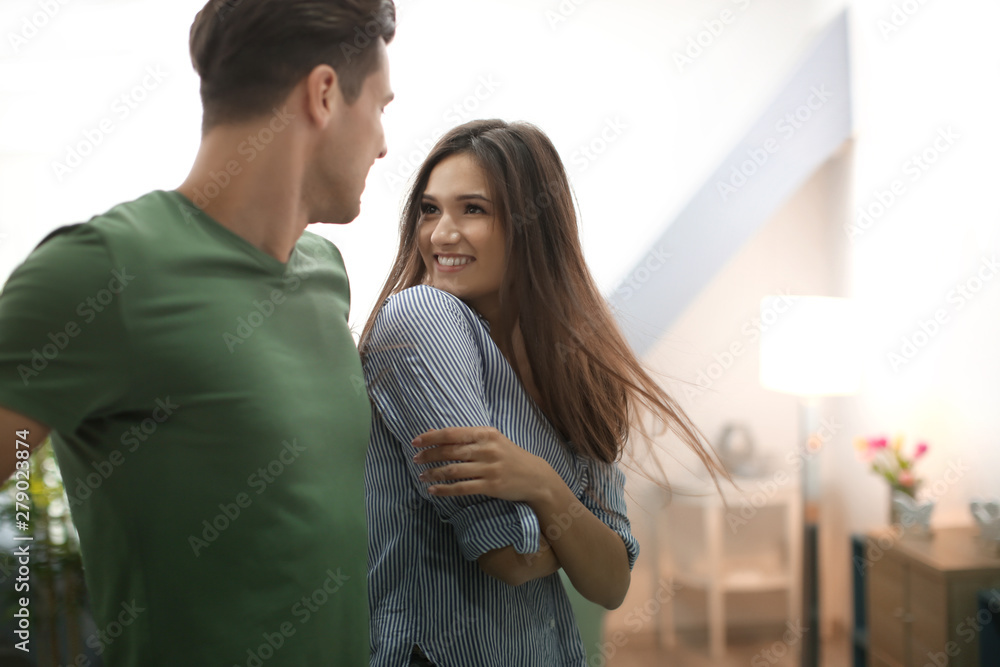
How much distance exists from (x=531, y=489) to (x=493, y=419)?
0.46 ft

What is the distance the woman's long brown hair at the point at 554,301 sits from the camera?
1122mm

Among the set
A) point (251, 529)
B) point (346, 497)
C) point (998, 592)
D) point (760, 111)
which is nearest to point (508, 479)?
point (346, 497)

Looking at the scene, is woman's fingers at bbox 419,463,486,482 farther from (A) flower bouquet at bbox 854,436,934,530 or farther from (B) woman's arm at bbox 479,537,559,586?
(A) flower bouquet at bbox 854,436,934,530

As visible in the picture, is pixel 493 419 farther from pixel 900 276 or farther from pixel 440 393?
pixel 900 276

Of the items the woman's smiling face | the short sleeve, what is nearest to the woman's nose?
the woman's smiling face

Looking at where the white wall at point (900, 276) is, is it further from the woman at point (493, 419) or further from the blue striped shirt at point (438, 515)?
the blue striped shirt at point (438, 515)

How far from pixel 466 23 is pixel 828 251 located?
82.2 inches

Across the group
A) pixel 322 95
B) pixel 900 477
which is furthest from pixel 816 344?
pixel 322 95

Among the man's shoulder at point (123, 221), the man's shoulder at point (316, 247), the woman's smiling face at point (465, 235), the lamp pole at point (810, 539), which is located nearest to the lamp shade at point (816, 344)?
the lamp pole at point (810, 539)

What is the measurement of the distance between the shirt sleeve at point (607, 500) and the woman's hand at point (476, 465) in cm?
22

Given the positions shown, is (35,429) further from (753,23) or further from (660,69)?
(753,23)

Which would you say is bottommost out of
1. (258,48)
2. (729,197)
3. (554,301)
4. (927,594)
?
(927,594)

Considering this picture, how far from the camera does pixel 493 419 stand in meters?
1.05

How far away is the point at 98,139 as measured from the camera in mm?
2986
